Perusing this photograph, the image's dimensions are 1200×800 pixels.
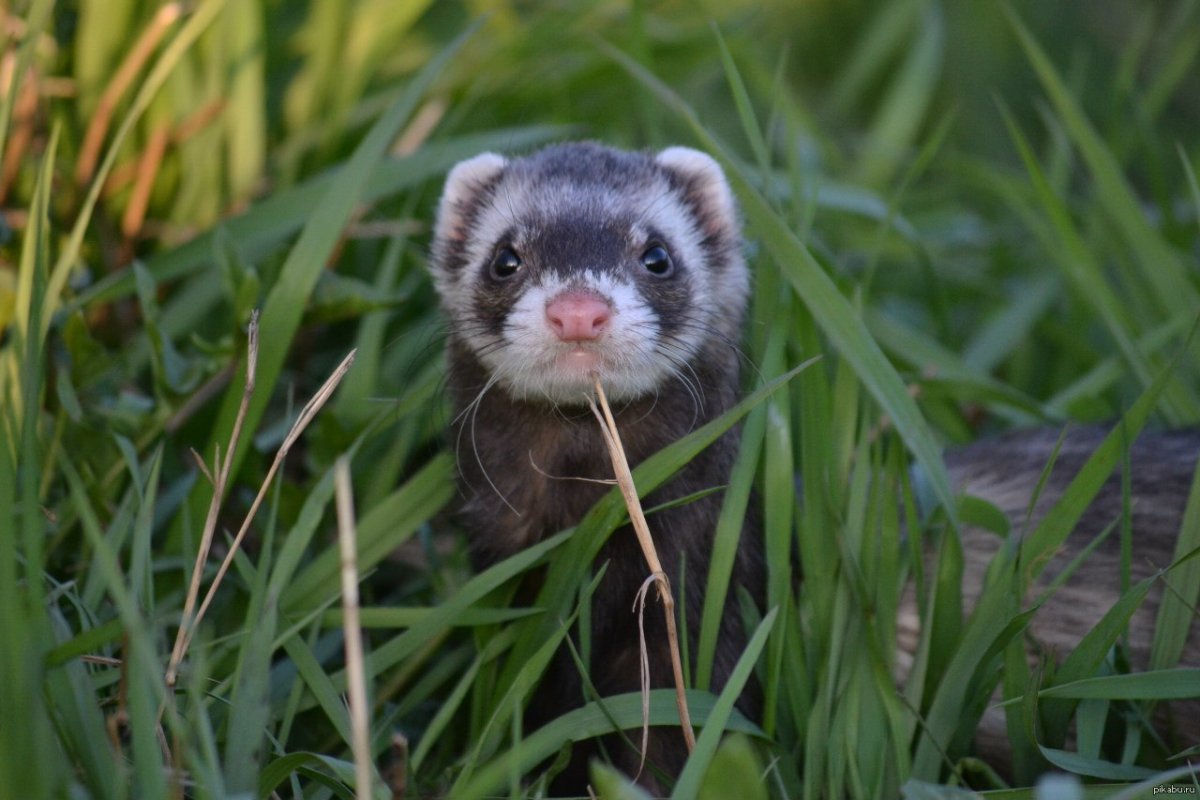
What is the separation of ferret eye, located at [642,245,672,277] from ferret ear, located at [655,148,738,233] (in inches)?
10.0

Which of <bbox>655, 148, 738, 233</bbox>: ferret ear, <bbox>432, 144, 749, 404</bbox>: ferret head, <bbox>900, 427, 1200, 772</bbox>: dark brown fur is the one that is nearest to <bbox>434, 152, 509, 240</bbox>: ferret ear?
<bbox>432, 144, 749, 404</bbox>: ferret head

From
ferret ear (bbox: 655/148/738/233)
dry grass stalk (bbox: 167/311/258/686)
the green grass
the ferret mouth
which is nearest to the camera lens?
dry grass stalk (bbox: 167/311/258/686)

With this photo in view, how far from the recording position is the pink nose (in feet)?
7.07

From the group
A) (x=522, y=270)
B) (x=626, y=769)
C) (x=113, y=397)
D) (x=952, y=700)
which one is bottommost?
(x=626, y=769)

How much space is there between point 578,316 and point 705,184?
32.1 inches

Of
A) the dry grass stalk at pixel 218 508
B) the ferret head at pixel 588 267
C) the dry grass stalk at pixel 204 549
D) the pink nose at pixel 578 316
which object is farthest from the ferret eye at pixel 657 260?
the dry grass stalk at pixel 204 549

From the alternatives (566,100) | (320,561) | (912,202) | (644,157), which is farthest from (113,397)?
(912,202)

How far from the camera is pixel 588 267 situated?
2.37 m

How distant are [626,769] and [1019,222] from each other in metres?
2.96

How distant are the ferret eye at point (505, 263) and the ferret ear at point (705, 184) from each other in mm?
493

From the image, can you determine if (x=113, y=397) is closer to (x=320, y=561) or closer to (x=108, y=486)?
(x=108, y=486)

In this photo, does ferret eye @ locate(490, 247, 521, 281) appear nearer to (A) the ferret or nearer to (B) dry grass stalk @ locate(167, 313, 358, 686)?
(A) the ferret

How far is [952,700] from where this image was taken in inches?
87.7

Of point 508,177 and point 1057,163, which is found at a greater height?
point 508,177
